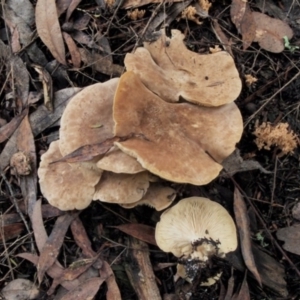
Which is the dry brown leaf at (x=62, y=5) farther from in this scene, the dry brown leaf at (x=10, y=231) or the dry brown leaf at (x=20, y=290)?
the dry brown leaf at (x=20, y=290)

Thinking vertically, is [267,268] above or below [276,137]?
below

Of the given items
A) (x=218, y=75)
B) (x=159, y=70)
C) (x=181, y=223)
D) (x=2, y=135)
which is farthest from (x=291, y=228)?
(x=2, y=135)

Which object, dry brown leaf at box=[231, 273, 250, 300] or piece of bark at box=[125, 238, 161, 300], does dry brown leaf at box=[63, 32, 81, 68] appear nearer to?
piece of bark at box=[125, 238, 161, 300]

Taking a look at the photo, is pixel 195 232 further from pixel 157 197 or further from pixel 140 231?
pixel 140 231

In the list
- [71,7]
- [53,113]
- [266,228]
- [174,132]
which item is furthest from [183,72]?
[266,228]

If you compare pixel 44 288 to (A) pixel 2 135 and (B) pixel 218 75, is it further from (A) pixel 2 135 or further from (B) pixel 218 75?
(B) pixel 218 75

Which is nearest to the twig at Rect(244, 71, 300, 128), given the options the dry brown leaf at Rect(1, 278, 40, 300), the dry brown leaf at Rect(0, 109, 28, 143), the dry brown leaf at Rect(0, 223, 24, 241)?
the dry brown leaf at Rect(0, 109, 28, 143)
